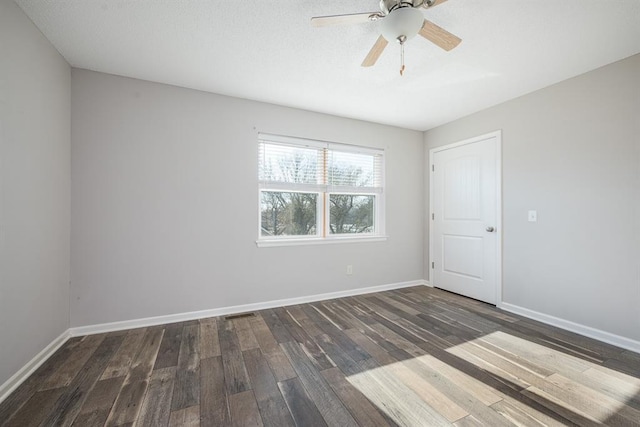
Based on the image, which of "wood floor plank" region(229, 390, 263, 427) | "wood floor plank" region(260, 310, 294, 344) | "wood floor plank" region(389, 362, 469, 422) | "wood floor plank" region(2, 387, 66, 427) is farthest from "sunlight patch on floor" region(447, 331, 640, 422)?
"wood floor plank" region(2, 387, 66, 427)

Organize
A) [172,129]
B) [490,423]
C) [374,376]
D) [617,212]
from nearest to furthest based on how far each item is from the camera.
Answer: [490,423] < [374,376] < [617,212] < [172,129]

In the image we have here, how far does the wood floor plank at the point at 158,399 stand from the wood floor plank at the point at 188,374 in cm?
3

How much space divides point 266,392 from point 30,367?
1.71 m

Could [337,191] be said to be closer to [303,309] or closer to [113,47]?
[303,309]

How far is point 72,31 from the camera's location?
203 centimetres

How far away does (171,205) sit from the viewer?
2814 millimetres

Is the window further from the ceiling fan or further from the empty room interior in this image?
the ceiling fan

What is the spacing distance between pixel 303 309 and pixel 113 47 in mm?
3052

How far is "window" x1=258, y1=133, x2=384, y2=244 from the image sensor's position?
3348 mm

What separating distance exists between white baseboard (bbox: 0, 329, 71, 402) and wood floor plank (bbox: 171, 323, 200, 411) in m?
0.94

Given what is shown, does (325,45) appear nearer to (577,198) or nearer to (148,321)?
(577,198)

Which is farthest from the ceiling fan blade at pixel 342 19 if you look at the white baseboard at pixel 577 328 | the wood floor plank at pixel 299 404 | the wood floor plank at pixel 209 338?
the white baseboard at pixel 577 328

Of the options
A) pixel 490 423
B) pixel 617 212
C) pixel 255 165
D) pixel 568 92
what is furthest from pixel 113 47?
pixel 617 212

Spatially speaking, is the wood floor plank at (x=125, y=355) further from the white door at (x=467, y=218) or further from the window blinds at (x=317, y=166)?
the white door at (x=467, y=218)
